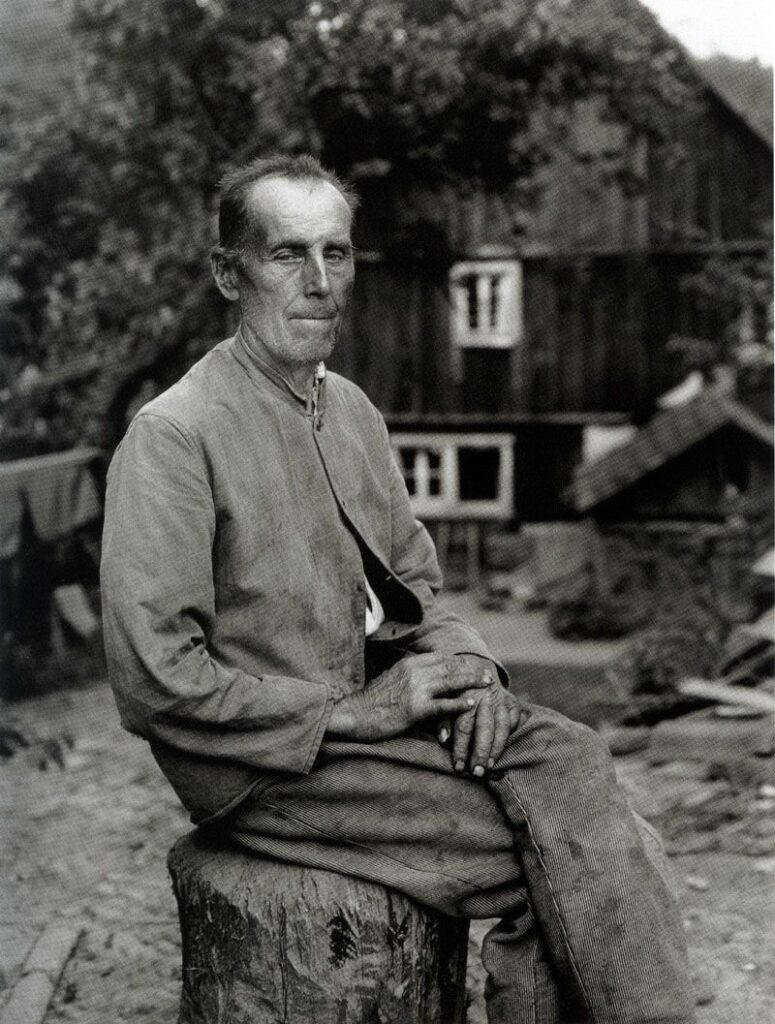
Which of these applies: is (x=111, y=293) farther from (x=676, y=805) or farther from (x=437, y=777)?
(x=437, y=777)

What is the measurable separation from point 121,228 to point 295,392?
3.78m

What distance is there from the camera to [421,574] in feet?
9.60

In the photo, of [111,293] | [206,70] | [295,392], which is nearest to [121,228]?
[111,293]

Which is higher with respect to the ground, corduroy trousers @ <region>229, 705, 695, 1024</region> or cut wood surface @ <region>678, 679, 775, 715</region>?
corduroy trousers @ <region>229, 705, 695, 1024</region>

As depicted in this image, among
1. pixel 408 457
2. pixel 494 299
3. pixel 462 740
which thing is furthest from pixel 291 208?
pixel 408 457

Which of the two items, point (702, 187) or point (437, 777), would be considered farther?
point (702, 187)

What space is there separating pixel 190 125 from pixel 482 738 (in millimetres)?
4309

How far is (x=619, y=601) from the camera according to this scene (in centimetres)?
837

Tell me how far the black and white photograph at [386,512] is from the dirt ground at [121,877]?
0.07 ft

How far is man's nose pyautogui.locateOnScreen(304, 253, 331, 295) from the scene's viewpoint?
7.89 ft

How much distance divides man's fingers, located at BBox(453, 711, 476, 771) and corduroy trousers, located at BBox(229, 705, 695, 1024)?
4 cm

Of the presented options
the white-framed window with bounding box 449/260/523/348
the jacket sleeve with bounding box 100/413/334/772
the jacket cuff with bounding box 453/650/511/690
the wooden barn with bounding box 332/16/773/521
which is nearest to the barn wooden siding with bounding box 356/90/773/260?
the wooden barn with bounding box 332/16/773/521

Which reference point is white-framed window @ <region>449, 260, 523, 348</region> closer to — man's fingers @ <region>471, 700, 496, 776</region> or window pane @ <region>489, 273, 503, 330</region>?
window pane @ <region>489, 273, 503, 330</region>

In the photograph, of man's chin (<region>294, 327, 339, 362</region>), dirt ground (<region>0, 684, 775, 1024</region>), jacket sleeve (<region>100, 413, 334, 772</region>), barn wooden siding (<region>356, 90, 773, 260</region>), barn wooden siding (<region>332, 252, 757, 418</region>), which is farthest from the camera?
barn wooden siding (<region>332, 252, 757, 418</region>)
